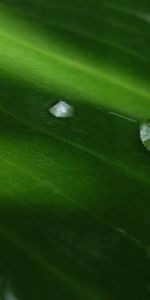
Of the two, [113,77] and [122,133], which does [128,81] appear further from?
[122,133]

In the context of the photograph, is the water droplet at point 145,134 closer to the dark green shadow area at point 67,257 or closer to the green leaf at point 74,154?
the green leaf at point 74,154

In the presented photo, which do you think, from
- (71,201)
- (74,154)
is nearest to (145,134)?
(74,154)

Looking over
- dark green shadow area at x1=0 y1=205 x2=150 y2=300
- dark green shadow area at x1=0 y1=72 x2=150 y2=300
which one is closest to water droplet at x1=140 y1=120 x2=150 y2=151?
dark green shadow area at x1=0 y1=72 x2=150 y2=300

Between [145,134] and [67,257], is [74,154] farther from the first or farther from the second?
[67,257]

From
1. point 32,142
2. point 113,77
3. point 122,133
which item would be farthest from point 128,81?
point 32,142

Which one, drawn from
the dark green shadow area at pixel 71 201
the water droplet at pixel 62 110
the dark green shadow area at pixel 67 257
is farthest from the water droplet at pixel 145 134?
the dark green shadow area at pixel 67 257

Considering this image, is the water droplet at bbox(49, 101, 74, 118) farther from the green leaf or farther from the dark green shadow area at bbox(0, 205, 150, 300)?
the dark green shadow area at bbox(0, 205, 150, 300)

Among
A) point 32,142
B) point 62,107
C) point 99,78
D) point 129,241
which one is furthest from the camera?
point 99,78
